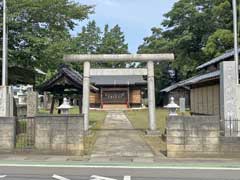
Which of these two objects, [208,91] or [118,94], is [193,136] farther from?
[118,94]

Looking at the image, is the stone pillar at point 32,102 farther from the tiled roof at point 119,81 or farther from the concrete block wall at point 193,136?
the tiled roof at point 119,81

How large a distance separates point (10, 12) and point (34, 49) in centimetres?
233

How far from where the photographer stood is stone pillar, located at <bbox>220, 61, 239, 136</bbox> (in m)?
16.4

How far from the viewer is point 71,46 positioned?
964 inches

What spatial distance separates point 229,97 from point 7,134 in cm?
895

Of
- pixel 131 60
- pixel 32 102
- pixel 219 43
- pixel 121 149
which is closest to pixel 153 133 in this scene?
pixel 131 60

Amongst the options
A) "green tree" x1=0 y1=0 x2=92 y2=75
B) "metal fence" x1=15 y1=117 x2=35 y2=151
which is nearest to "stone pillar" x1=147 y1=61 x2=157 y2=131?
"green tree" x1=0 y1=0 x2=92 y2=75

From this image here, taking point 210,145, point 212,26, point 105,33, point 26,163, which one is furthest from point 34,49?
point 105,33

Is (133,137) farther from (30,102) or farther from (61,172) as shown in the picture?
(61,172)

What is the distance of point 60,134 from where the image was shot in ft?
49.4

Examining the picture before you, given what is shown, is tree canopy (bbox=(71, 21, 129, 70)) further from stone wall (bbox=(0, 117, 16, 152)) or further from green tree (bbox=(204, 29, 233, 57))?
stone wall (bbox=(0, 117, 16, 152))

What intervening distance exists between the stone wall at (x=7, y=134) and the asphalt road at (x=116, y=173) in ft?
11.3

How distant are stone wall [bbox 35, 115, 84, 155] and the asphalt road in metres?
2.89

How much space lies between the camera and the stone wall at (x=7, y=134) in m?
15.4
